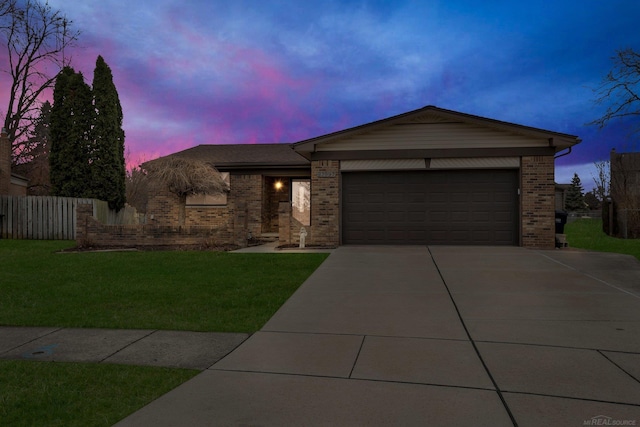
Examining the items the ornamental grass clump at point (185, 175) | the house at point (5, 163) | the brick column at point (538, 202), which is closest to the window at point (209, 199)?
the ornamental grass clump at point (185, 175)

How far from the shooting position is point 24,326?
5.64m

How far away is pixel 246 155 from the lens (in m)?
21.2

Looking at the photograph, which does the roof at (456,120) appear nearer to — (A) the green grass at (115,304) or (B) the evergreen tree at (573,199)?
(A) the green grass at (115,304)

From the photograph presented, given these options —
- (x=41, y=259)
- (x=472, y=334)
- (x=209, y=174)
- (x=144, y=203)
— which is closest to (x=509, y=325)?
(x=472, y=334)

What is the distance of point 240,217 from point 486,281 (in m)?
9.02

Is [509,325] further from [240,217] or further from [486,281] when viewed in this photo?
[240,217]

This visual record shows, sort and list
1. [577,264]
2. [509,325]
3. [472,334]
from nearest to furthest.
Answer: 1. [472,334]
2. [509,325]
3. [577,264]

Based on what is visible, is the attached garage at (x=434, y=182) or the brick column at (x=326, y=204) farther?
the brick column at (x=326, y=204)

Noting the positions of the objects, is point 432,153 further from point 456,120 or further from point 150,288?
point 150,288

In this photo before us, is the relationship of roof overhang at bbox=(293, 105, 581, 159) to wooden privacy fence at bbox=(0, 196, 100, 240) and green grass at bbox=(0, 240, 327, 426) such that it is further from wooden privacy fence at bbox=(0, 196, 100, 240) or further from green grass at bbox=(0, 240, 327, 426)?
wooden privacy fence at bbox=(0, 196, 100, 240)

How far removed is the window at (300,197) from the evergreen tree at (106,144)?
8.62 metres

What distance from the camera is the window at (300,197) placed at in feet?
70.3

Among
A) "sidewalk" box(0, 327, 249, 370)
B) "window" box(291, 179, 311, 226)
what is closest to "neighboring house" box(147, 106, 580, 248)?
"window" box(291, 179, 311, 226)

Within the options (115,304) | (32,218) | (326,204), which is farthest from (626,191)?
(32,218)
